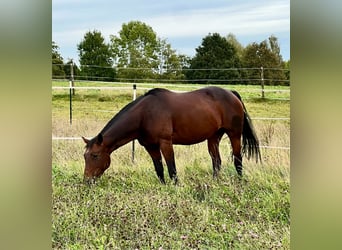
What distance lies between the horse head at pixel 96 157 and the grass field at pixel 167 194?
31 millimetres

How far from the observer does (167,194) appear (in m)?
2.17

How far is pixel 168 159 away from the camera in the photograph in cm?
218

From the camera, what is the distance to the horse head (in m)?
2.18

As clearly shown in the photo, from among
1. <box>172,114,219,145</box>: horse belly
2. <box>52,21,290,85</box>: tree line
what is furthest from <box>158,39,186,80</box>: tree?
<box>172,114,219,145</box>: horse belly

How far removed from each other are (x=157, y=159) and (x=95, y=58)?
57 cm

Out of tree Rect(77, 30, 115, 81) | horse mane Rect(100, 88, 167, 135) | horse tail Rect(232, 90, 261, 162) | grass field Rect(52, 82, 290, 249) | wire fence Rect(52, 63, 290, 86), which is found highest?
tree Rect(77, 30, 115, 81)

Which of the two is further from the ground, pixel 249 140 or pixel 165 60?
pixel 165 60

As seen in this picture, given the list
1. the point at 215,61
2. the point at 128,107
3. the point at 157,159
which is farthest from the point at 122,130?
the point at 215,61

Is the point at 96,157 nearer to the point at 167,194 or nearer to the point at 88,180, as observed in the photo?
the point at 88,180

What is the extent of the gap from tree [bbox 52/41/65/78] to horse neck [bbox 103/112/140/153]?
1.11ft

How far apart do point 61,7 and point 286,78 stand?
106 cm

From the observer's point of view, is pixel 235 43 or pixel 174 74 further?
pixel 174 74

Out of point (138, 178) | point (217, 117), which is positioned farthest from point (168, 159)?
point (217, 117)

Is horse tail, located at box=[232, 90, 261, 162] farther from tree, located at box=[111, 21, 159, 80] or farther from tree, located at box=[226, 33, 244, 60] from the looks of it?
tree, located at box=[111, 21, 159, 80]
